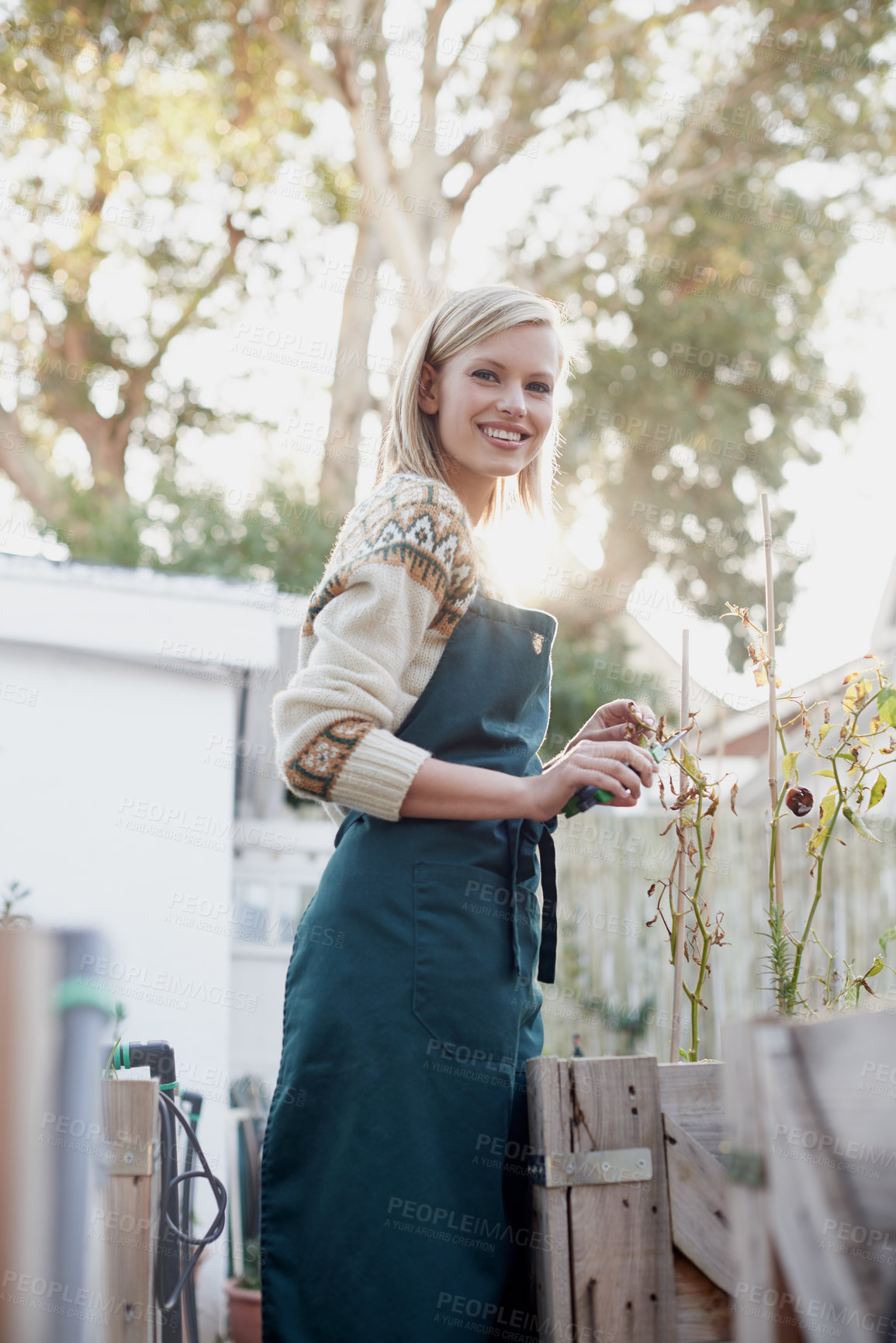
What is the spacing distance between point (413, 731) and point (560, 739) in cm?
742

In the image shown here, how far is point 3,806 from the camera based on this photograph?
4.42 metres

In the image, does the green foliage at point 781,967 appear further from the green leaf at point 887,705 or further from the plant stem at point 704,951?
the green leaf at point 887,705

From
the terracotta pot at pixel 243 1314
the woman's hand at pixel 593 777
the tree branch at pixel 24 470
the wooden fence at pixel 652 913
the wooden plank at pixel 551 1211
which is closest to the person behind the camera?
the wooden plank at pixel 551 1211

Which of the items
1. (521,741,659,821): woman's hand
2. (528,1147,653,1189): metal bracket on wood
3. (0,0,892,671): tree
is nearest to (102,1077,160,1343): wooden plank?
(528,1147,653,1189): metal bracket on wood

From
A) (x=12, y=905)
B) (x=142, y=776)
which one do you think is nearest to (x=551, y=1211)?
(x=12, y=905)

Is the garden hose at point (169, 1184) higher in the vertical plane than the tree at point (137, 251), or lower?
lower

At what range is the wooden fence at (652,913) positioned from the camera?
241 inches

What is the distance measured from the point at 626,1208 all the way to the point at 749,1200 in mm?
483

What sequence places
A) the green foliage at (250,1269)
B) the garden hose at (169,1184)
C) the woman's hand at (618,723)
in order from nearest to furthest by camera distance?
the woman's hand at (618,723) → the garden hose at (169,1184) → the green foliage at (250,1269)

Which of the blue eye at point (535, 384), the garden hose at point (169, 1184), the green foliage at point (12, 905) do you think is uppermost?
the blue eye at point (535, 384)

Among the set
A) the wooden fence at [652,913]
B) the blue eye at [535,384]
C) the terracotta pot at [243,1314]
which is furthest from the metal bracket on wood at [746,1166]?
the wooden fence at [652,913]

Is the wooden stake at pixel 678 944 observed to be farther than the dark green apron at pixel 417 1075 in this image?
Yes

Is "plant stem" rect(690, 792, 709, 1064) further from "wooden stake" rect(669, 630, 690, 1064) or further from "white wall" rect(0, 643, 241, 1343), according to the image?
"white wall" rect(0, 643, 241, 1343)

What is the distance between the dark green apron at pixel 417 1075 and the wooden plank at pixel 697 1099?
18 cm
